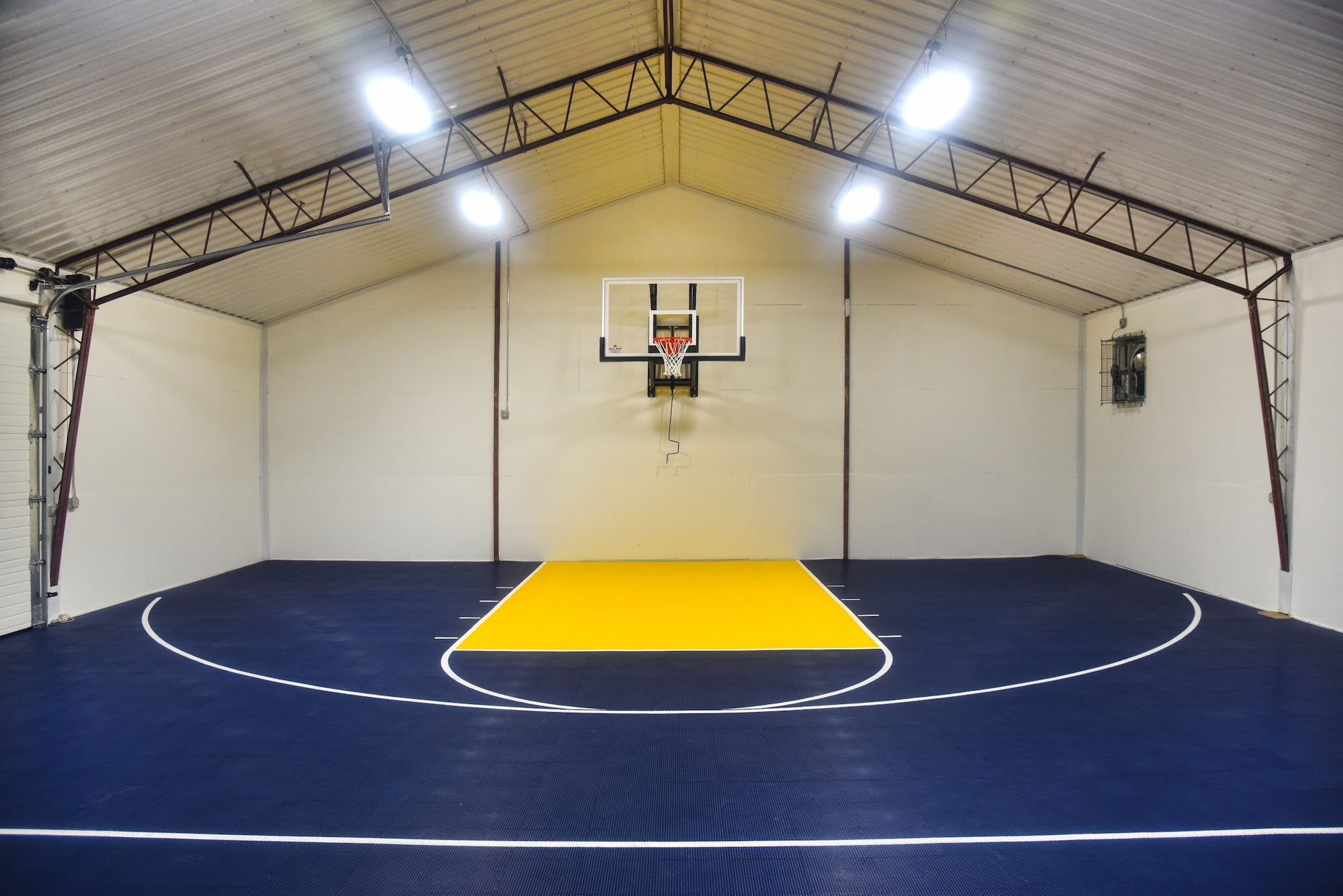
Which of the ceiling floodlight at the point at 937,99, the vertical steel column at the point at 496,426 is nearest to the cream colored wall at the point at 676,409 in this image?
the vertical steel column at the point at 496,426

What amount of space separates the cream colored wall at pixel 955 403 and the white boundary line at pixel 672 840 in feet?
34.8

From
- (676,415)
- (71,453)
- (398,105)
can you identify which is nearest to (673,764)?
(398,105)

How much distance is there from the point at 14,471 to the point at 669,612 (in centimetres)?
949

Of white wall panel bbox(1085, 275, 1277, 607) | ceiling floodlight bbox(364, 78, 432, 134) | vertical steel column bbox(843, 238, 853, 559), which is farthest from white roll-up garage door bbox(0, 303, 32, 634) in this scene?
white wall panel bbox(1085, 275, 1277, 607)

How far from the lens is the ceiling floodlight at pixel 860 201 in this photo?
11.7 m

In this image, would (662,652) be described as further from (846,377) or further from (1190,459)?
(1190,459)

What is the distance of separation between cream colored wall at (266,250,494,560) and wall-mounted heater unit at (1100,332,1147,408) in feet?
43.4

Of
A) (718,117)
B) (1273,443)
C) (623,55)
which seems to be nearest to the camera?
(1273,443)

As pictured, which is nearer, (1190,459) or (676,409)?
(1190,459)

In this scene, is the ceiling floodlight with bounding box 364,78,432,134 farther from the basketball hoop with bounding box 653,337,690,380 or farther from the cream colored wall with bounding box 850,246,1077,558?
the cream colored wall with bounding box 850,246,1077,558

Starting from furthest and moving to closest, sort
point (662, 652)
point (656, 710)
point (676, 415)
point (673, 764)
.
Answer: point (676, 415), point (662, 652), point (656, 710), point (673, 764)

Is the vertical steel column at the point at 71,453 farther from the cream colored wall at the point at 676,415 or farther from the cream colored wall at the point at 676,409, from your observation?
the cream colored wall at the point at 676,409

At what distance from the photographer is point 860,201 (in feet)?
39.2

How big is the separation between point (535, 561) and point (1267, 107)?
1369 cm
